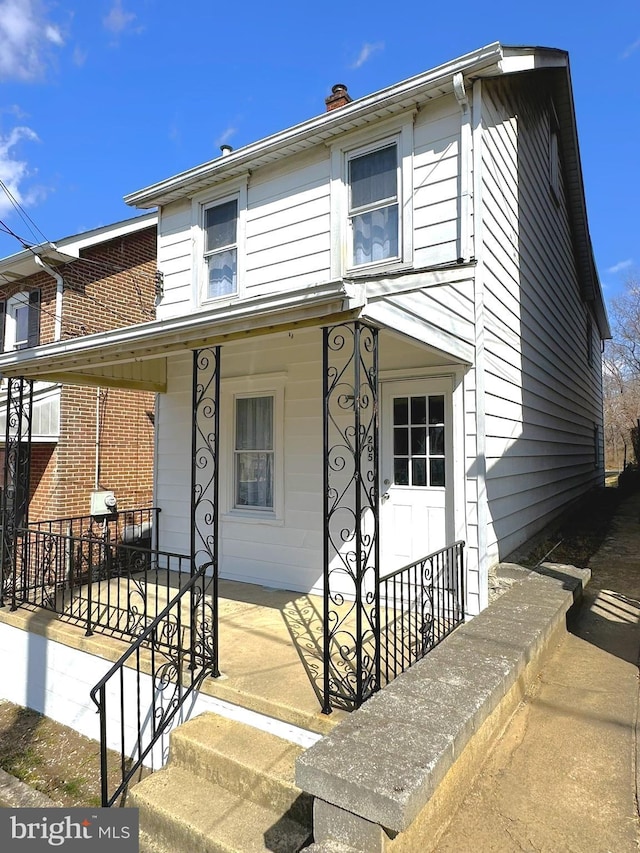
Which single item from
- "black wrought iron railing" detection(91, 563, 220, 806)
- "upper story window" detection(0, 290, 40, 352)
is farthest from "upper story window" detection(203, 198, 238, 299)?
"black wrought iron railing" detection(91, 563, 220, 806)

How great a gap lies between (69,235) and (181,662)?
7.48 metres

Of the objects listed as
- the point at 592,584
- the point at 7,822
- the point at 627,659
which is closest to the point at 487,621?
the point at 627,659

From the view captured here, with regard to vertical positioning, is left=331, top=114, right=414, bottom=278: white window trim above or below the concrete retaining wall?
above

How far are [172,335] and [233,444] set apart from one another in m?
2.65

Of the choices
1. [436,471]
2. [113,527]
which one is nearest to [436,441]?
[436,471]

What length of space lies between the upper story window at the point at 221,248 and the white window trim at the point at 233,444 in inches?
53.3

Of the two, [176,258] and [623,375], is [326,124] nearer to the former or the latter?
[176,258]

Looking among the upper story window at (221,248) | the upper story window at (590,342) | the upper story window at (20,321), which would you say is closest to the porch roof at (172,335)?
the upper story window at (221,248)

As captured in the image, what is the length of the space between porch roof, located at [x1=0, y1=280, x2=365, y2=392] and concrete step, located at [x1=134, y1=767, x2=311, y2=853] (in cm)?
279

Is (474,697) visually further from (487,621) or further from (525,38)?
(525,38)

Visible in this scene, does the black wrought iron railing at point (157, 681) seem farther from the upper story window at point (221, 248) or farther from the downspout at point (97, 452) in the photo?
the downspout at point (97, 452)

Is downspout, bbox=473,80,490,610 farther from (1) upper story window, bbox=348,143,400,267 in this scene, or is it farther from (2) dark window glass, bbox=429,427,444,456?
(1) upper story window, bbox=348,143,400,267

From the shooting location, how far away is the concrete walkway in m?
2.37

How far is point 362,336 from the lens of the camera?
5.13m
